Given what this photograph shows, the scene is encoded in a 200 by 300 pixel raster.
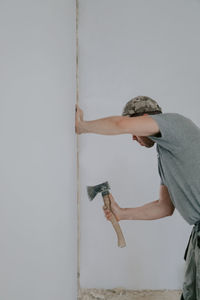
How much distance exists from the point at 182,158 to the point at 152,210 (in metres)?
0.48

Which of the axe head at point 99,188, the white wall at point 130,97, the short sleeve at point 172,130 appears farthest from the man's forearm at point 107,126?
the white wall at point 130,97

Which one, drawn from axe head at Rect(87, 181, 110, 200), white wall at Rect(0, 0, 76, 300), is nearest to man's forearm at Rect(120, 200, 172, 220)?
axe head at Rect(87, 181, 110, 200)

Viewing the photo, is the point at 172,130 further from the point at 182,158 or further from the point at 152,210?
the point at 152,210

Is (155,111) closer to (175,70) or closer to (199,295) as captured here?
(199,295)

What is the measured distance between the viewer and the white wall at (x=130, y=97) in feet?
7.30

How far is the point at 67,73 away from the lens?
1.94 metres

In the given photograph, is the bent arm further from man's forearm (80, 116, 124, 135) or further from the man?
man's forearm (80, 116, 124, 135)

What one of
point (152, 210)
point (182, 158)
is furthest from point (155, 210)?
point (182, 158)

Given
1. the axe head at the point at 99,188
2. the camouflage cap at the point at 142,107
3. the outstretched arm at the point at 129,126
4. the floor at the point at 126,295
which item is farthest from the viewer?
the floor at the point at 126,295

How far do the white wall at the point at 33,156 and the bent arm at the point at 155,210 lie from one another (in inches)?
13.6

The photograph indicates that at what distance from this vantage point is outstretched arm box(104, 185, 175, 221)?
1.61 metres

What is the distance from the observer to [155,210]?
167 centimetres

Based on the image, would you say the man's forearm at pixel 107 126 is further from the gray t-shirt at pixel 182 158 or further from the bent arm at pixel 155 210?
the bent arm at pixel 155 210

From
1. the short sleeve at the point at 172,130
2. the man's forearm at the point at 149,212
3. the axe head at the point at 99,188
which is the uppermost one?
the short sleeve at the point at 172,130
